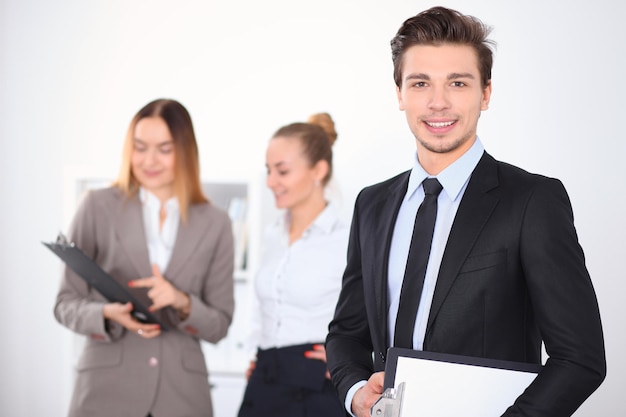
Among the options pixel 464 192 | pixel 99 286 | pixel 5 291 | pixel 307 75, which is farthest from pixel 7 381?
pixel 464 192

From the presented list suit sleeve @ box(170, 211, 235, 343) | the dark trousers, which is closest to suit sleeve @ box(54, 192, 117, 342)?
suit sleeve @ box(170, 211, 235, 343)

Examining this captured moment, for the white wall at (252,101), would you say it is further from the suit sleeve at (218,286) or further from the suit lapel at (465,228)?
the suit lapel at (465,228)

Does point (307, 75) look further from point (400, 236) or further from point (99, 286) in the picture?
point (400, 236)

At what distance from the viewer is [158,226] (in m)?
3.03

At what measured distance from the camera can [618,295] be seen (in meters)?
3.58

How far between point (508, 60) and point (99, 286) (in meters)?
2.16

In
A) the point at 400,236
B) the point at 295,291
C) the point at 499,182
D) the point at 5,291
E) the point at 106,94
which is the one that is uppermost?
the point at 106,94

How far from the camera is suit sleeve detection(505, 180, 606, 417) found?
4.85 feet

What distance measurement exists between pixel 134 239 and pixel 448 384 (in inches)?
66.1

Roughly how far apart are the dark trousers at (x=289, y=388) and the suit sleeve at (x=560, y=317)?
1343mm

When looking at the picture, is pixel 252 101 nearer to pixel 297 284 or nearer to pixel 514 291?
pixel 297 284

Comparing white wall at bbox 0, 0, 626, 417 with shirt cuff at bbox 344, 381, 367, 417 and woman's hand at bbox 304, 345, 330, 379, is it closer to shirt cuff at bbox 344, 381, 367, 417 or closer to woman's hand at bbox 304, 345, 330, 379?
woman's hand at bbox 304, 345, 330, 379

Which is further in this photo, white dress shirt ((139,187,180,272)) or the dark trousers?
white dress shirt ((139,187,180,272))

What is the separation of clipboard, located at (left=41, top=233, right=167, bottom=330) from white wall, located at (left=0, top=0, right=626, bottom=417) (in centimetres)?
138
